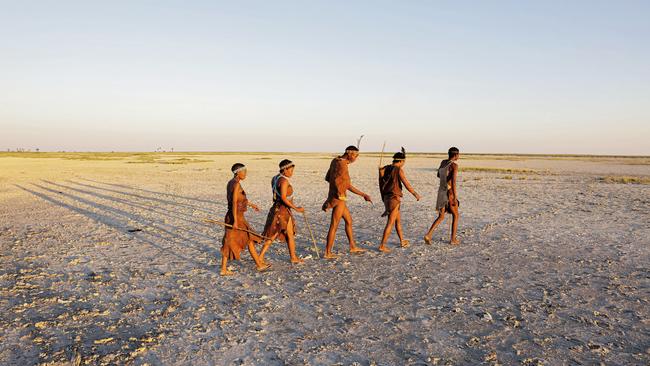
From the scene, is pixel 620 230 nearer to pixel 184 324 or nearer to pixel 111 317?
pixel 184 324

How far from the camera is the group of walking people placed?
674cm

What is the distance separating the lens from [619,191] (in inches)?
814

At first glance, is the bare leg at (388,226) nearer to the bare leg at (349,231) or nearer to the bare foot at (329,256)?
the bare leg at (349,231)

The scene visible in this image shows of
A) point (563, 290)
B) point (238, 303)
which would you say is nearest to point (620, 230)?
point (563, 290)

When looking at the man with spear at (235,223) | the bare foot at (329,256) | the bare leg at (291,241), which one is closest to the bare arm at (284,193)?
the bare leg at (291,241)

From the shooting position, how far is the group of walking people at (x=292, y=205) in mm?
6738

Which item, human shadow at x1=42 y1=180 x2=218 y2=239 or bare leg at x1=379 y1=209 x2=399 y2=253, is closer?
bare leg at x1=379 y1=209 x2=399 y2=253

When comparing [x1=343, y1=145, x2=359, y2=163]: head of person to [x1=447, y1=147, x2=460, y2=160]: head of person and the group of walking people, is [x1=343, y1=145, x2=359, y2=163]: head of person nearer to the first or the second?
the group of walking people

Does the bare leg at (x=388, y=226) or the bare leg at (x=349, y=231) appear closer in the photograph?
the bare leg at (x=349, y=231)

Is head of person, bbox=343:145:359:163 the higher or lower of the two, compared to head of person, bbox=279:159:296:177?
higher

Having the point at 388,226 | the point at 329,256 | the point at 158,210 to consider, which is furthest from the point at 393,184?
the point at 158,210

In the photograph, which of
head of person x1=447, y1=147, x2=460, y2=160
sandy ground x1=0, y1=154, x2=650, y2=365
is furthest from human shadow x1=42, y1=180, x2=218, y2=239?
head of person x1=447, y1=147, x2=460, y2=160

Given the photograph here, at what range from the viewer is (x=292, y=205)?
6980mm

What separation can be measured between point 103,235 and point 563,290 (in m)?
9.77
